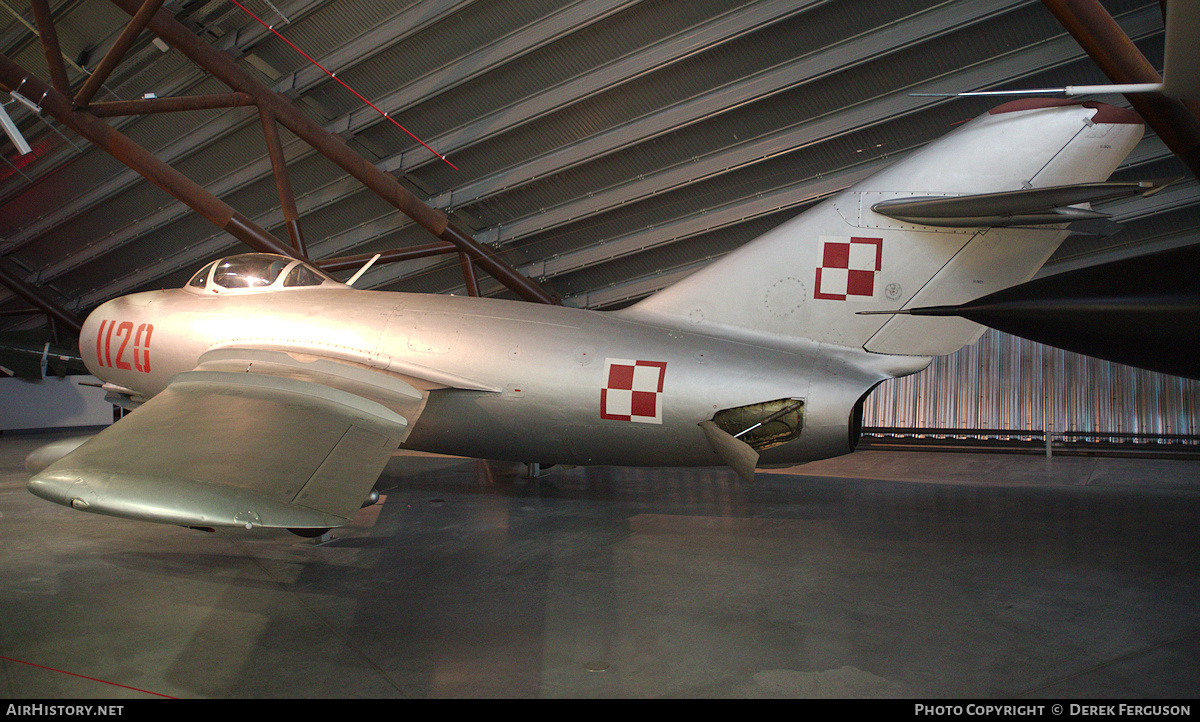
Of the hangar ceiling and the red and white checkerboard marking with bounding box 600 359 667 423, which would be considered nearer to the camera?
the red and white checkerboard marking with bounding box 600 359 667 423

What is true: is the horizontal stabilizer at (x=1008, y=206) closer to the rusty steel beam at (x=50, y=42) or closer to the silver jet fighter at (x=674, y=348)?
the silver jet fighter at (x=674, y=348)

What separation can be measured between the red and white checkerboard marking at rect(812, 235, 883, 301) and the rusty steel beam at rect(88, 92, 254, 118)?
9.75 meters

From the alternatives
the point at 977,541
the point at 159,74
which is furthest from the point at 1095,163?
the point at 159,74

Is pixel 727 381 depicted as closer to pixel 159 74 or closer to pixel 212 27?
pixel 212 27

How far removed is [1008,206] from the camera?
14.3 feet

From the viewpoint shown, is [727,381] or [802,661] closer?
[802,661]

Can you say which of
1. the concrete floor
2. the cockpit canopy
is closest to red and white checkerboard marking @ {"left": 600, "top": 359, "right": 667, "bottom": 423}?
the concrete floor

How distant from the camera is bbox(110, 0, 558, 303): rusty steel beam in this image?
10.3 meters

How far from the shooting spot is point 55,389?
48.0 ft

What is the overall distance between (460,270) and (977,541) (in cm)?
1135

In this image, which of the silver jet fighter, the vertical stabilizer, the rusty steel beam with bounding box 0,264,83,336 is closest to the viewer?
the silver jet fighter

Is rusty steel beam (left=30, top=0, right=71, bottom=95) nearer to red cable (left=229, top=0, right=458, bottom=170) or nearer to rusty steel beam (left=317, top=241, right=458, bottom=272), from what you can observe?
red cable (left=229, top=0, right=458, bottom=170)

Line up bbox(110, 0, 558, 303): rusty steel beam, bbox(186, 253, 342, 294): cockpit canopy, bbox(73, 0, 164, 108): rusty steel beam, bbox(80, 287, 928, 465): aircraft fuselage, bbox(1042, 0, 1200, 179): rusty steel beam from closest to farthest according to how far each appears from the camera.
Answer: bbox(80, 287, 928, 465): aircraft fuselage → bbox(1042, 0, 1200, 179): rusty steel beam → bbox(186, 253, 342, 294): cockpit canopy → bbox(73, 0, 164, 108): rusty steel beam → bbox(110, 0, 558, 303): rusty steel beam

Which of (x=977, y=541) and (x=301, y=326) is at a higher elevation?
(x=301, y=326)
